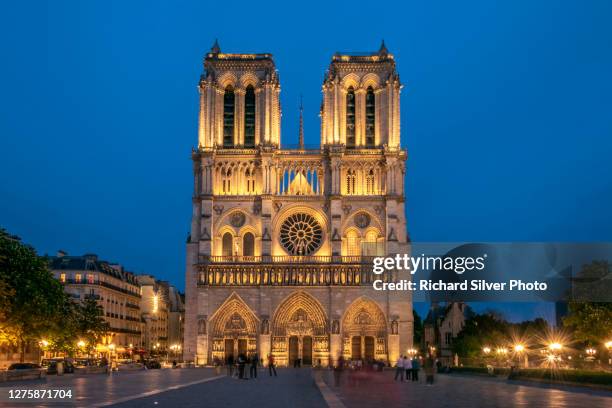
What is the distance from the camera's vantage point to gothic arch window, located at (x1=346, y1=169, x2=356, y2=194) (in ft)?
287

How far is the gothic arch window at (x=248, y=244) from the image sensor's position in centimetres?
8725

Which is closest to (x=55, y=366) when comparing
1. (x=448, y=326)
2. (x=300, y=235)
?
(x=300, y=235)

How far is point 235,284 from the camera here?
84750 millimetres

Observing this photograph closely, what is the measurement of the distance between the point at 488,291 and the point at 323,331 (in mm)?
16433

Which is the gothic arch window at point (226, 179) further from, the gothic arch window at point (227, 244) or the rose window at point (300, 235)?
the rose window at point (300, 235)

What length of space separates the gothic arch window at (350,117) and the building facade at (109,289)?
3132 cm

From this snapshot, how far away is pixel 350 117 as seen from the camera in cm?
9056

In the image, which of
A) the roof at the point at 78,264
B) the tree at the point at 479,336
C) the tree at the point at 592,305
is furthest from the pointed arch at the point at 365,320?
the roof at the point at 78,264

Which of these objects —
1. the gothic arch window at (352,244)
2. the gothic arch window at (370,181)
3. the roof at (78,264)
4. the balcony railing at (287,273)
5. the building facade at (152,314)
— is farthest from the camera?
the building facade at (152,314)

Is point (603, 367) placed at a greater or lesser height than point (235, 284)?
lesser

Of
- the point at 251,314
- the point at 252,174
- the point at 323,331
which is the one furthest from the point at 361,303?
the point at 252,174

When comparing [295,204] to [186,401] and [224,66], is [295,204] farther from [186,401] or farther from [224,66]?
[186,401]

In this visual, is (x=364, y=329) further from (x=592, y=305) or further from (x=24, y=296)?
(x=24, y=296)

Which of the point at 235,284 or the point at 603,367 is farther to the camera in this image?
the point at 235,284
